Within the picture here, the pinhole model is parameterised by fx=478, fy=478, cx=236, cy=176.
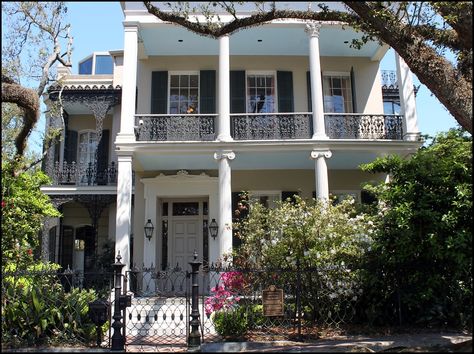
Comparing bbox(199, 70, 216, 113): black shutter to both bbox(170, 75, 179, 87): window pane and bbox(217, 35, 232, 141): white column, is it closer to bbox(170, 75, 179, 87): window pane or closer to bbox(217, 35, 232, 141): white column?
bbox(170, 75, 179, 87): window pane

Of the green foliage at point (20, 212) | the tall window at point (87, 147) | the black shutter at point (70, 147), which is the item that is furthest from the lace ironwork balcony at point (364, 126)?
the black shutter at point (70, 147)

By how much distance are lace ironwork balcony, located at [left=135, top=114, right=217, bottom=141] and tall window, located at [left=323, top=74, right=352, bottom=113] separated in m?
4.05

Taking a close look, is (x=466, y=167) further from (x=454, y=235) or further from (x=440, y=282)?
(x=440, y=282)

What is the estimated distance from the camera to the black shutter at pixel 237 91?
14.7m

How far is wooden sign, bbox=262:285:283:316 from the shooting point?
8383 mm

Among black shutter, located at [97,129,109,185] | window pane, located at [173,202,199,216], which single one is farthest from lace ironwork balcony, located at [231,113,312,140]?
black shutter, located at [97,129,109,185]

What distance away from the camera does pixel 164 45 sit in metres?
14.4

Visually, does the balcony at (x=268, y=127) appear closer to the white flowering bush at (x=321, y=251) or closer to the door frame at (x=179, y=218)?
the door frame at (x=179, y=218)

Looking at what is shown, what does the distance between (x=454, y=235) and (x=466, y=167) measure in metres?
1.25

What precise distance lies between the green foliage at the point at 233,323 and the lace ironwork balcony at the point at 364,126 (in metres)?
6.75

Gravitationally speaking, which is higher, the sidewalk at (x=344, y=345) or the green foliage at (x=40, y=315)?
the green foliage at (x=40, y=315)

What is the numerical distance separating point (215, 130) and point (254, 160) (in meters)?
1.42

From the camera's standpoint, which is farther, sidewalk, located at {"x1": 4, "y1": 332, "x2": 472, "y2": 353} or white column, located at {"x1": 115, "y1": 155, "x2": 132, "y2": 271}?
white column, located at {"x1": 115, "y1": 155, "x2": 132, "y2": 271}

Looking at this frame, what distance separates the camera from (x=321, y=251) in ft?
29.6
